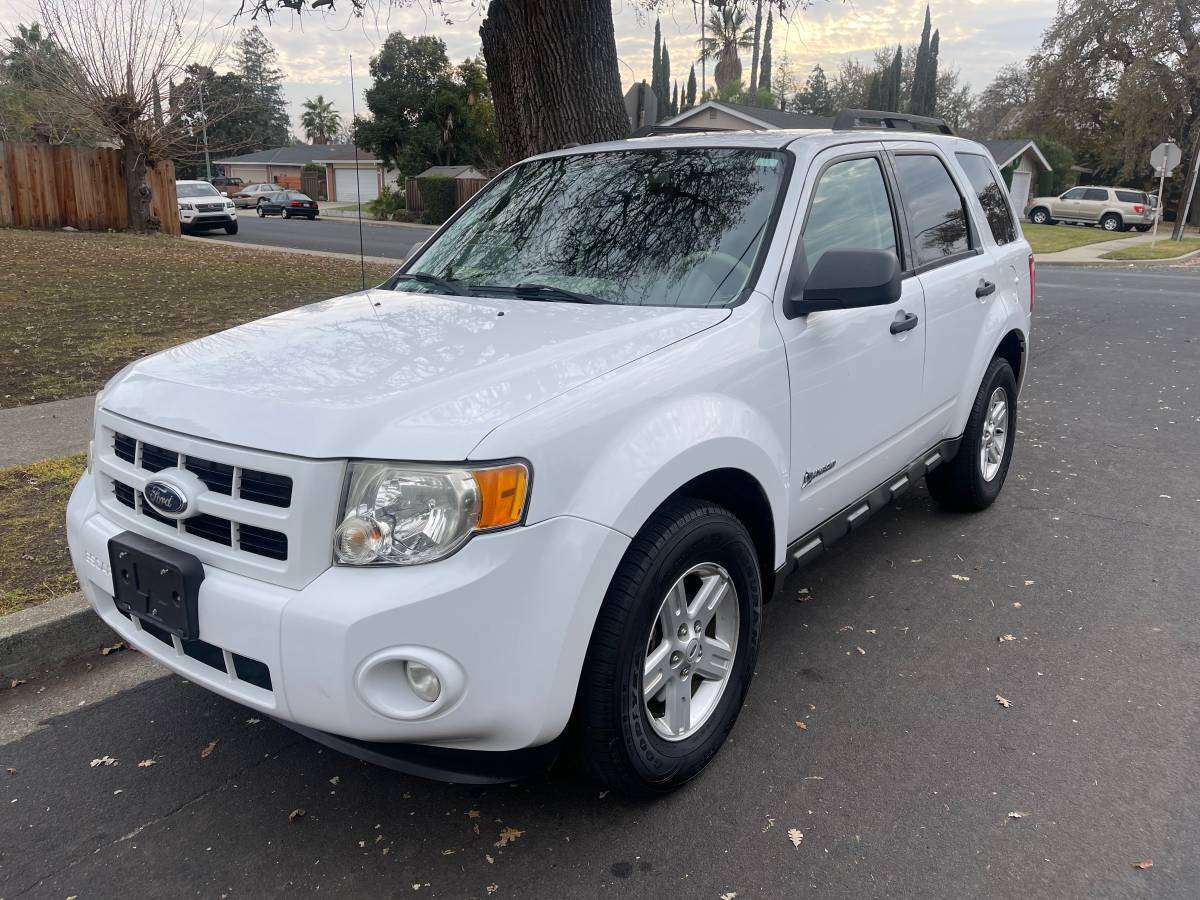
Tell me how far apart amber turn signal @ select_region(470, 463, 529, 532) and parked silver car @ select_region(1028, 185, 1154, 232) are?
145 ft

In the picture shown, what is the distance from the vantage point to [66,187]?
24.4 m

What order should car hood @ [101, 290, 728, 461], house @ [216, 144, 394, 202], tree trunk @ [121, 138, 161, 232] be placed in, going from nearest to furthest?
car hood @ [101, 290, 728, 461], tree trunk @ [121, 138, 161, 232], house @ [216, 144, 394, 202]

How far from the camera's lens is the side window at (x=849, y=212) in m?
3.50

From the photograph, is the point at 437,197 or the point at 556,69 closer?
the point at 556,69

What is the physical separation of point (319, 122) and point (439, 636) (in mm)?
97001

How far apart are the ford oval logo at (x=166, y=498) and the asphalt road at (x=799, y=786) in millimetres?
970

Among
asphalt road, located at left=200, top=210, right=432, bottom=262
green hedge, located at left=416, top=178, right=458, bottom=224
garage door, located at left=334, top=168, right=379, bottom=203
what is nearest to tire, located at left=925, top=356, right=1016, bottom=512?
asphalt road, located at left=200, top=210, right=432, bottom=262

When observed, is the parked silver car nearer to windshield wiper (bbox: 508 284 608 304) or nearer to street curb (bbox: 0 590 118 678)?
windshield wiper (bbox: 508 284 608 304)

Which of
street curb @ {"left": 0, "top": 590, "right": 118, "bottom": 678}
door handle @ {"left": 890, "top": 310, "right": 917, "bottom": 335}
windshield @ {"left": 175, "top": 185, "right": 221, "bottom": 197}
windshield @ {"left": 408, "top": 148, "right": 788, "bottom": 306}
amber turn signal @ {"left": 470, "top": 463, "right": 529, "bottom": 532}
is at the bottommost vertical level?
street curb @ {"left": 0, "top": 590, "right": 118, "bottom": 678}

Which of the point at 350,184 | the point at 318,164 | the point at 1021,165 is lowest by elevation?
the point at 350,184

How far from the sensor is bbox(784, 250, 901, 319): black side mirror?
9.95ft

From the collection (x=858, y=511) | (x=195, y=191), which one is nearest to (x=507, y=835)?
(x=858, y=511)

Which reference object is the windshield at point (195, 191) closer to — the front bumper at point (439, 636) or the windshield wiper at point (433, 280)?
the windshield wiper at point (433, 280)

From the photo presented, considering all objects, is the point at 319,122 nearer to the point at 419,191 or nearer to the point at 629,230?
the point at 419,191
